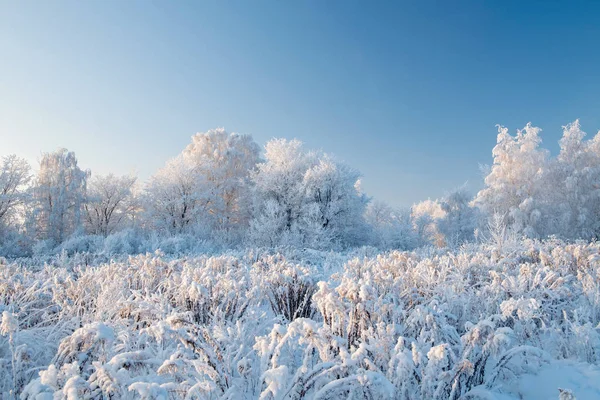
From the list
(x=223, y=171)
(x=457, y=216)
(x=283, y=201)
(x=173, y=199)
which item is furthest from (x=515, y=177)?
(x=173, y=199)

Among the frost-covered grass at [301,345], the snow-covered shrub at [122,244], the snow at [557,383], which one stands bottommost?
the snow at [557,383]

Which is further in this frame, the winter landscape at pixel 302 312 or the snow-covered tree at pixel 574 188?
the snow-covered tree at pixel 574 188

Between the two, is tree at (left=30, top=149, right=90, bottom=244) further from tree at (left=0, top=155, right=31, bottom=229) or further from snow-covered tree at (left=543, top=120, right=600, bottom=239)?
snow-covered tree at (left=543, top=120, right=600, bottom=239)

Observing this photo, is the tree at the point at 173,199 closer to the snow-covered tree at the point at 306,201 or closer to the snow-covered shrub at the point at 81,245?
the snow-covered tree at the point at 306,201

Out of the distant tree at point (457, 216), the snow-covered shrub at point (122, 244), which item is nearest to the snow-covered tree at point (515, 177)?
the distant tree at point (457, 216)

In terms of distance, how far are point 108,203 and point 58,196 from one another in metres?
4.22

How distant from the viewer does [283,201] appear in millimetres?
25641

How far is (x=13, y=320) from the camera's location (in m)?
2.11

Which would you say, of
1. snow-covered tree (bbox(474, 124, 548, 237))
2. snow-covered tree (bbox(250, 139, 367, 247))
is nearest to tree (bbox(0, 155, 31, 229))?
snow-covered tree (bbox(250, 139, 367, 247))

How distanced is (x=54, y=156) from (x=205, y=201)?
1215 centimetres

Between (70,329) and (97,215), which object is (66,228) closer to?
(97,215)

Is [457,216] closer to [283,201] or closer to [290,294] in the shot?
[283,201]

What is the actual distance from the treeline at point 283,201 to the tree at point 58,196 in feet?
0.24

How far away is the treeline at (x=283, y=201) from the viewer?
23562 mm
